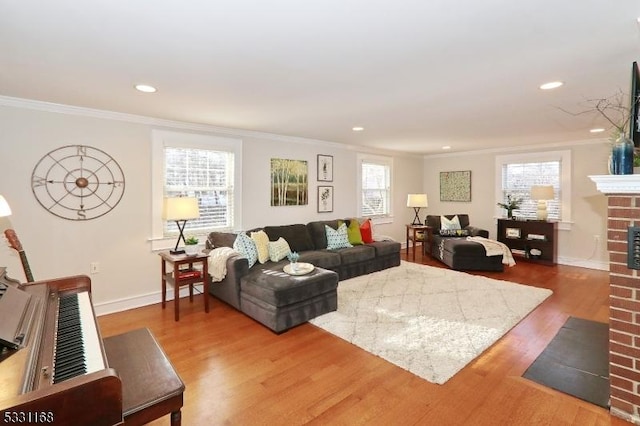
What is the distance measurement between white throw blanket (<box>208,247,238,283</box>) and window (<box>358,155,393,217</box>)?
336 cm

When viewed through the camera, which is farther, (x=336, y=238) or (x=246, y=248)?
(x=336, y=238)

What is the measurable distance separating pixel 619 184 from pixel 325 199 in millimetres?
4303

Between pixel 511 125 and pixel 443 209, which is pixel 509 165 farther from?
pixel 511 125

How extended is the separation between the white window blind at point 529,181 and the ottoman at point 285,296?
4.88m

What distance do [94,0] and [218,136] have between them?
2.97 meters

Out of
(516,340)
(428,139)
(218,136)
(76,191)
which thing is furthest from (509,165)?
(76,191)

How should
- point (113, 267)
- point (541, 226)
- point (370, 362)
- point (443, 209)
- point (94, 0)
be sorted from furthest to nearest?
1. point (443, 209)
2. point (541, 226)
3. point (113, 267)
4. point (370, 362)
5. point (94, 0)

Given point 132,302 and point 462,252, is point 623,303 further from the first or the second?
point 132,302

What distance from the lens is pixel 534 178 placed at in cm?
624

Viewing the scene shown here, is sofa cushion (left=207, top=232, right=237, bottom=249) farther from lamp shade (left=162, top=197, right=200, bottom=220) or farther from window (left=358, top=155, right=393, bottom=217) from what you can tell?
window (left=358, top=155, right=393, bottom=217)

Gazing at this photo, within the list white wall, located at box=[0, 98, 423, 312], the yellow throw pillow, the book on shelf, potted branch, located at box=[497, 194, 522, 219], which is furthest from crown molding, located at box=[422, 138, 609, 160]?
the book on shelf

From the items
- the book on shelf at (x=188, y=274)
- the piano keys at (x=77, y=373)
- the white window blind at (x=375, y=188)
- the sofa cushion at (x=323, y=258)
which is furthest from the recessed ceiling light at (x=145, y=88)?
the white window blind at (x=375, y=188)

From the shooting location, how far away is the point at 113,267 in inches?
148

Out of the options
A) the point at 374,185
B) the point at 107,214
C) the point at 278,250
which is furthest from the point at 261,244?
the point at 374,185
